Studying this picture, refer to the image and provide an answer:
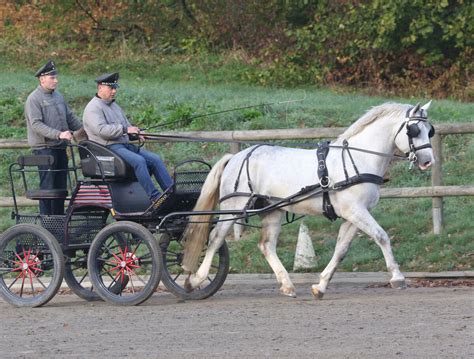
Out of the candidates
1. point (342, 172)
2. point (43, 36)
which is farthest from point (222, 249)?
point (43, 36)

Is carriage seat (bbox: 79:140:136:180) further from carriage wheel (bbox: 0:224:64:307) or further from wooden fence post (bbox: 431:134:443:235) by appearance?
wooden fence post (bbox: 431:134:443:235)

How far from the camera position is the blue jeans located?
10719mm

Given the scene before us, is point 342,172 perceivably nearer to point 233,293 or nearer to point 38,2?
point 233,293

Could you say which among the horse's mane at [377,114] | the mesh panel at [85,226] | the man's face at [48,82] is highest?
the man's face at [48,82]

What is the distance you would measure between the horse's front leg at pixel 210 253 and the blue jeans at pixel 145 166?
23.7 inches

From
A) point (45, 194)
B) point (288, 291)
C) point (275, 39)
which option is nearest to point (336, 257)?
point (288, 291)

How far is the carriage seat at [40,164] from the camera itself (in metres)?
10.7

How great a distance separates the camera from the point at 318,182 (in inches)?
416

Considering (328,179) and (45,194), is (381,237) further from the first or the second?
(45,194)

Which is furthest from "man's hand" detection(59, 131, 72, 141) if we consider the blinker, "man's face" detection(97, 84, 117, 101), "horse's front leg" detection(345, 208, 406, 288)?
the blinker

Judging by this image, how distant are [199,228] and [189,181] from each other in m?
0.46

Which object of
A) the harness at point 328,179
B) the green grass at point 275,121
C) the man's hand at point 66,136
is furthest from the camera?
the green grass at point 275,121

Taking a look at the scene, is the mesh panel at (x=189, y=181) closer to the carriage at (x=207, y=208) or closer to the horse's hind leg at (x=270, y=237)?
the carriage at (x=207, y=208)

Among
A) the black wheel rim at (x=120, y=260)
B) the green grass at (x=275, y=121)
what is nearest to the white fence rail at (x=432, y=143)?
the green grass at (x=275, y=121)
